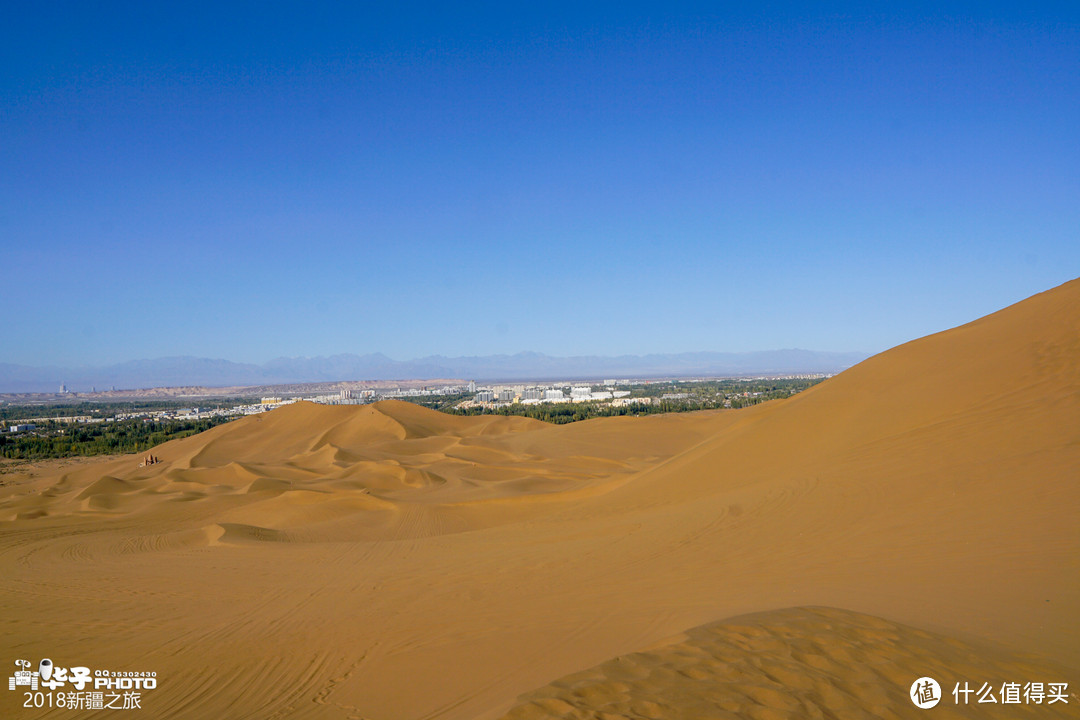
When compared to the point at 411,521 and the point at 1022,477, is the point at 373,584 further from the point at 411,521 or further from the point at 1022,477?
the point at 1022,477

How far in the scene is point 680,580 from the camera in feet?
26.7

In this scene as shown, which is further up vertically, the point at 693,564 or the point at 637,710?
the point at 637,710

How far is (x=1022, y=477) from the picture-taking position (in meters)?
9.14

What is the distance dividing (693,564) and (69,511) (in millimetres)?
23724

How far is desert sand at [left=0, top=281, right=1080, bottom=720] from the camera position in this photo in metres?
4.91

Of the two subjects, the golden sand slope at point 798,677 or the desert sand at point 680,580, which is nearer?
the golden sand slope at point 798,677

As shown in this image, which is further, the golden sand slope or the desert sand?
the desert sand

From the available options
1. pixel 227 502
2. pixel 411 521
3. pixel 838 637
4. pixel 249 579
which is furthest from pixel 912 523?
pixel 227 502

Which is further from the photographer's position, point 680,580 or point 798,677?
point 680,580

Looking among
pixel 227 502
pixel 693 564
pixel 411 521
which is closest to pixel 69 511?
pixel 227 502

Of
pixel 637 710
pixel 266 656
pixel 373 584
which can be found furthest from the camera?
pixel 373 584

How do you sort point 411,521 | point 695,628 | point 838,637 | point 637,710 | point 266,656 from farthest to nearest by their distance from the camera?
point 411,521
point 266,656
point 695,628
point 838,637
point 637,710

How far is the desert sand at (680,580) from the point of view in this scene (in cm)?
491

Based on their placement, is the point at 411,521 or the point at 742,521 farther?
the point at 411,521
